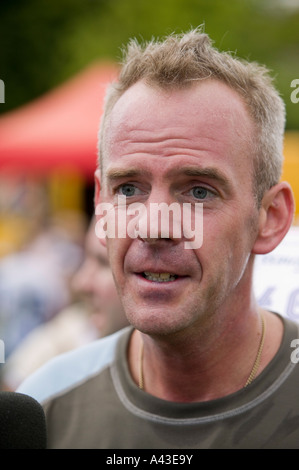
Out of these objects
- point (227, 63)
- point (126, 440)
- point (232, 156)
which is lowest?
point (126, 440)

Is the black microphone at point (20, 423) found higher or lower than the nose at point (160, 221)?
lower

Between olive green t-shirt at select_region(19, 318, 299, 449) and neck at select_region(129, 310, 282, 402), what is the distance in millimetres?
65

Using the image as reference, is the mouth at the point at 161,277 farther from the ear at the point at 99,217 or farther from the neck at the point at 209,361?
the ear at the point at 99,217

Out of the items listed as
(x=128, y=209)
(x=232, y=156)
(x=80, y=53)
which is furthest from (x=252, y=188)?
(x=80, y=53)

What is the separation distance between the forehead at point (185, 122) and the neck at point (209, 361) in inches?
23.7

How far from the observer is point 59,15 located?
18609 millimetres

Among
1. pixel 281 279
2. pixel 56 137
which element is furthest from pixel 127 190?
pixel 56 137

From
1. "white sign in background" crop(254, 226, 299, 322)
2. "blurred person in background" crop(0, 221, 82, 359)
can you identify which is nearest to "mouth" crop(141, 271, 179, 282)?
"white sign in background" crop(254, 226, 299, 322)

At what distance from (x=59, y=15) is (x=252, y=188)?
17.4 meters

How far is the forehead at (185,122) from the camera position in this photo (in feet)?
7.11

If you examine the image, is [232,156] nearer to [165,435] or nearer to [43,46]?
[165,435]

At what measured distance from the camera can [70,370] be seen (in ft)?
8.76

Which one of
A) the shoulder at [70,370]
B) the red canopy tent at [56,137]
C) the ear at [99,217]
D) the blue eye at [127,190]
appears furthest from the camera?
the red canopy tent at [56,137]

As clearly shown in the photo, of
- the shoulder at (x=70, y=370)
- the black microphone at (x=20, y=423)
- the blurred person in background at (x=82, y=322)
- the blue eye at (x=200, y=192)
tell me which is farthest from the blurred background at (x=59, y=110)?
the black microphone at (x=20, y=423)
